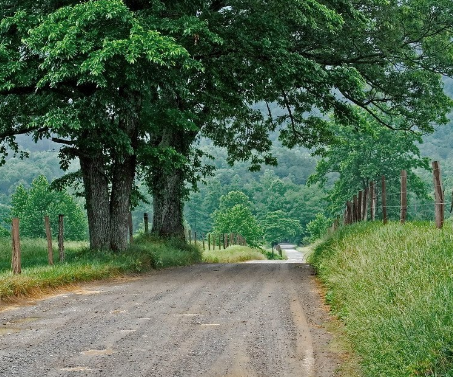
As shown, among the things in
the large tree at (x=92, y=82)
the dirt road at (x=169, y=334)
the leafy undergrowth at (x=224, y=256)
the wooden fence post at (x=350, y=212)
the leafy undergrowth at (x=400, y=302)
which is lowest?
the leafy undergrowth at (x=224, y=256)

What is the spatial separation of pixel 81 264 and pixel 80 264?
31 mm

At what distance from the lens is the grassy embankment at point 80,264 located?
1233cm

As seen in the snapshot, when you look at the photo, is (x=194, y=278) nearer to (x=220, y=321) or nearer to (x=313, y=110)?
(x=220, y=321)

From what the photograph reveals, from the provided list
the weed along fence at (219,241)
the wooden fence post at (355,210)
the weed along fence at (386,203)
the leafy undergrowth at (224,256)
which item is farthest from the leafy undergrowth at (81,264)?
the weed along fence at (219,241)

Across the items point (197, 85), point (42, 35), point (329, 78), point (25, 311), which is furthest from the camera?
point (197, 85)

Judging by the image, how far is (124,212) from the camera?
1853 centimetres

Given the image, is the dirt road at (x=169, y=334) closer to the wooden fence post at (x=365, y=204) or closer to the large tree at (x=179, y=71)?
the large tree at (x=179, y=71)

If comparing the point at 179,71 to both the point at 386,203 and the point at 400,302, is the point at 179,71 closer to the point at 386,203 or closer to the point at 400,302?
the point at 386,203

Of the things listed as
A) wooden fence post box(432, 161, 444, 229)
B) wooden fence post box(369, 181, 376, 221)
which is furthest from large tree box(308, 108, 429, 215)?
wooden fence post box(432, 161, 444, 229)

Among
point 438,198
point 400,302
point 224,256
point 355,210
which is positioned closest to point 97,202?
point 438,198

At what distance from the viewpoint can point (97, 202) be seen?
18.0m

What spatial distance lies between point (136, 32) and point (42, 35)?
2.11 meters

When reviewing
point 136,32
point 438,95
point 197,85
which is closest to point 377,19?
point 438,95

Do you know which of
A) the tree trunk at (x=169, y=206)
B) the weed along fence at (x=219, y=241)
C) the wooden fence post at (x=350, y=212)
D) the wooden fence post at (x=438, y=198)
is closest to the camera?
the wooden fence post at (x=438, y=198)
